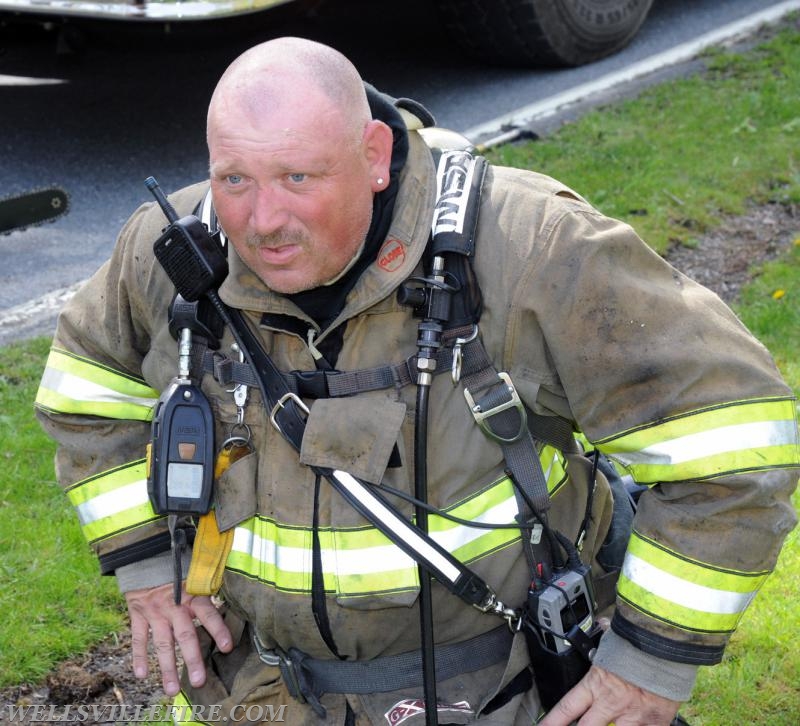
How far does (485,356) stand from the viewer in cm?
219

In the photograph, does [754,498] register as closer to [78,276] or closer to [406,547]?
[406,547]

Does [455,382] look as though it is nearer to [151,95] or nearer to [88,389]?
[88,389]

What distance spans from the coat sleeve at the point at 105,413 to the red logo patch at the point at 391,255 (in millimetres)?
585

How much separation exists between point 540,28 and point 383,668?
458 centimetres

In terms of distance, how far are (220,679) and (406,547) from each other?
2.27 feet

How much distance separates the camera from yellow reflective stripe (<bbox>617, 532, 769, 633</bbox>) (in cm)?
215

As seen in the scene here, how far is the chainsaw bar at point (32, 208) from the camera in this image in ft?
15.9

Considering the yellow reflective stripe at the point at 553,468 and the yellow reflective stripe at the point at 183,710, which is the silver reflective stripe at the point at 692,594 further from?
the yellow reflective stripe at the point at 183,710

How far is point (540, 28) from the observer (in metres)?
6.23

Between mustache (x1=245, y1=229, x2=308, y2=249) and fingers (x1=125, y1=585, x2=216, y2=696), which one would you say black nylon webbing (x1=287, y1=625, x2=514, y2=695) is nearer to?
fingers (x1=125, y1=585, x2=216, y2=696)

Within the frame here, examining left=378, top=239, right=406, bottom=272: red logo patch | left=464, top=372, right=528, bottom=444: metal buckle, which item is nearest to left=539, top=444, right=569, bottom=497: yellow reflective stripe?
left=464, top=372, right=528, bottom=444: metal buckle

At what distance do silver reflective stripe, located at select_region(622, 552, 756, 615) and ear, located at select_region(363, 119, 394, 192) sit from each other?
0.88 meters

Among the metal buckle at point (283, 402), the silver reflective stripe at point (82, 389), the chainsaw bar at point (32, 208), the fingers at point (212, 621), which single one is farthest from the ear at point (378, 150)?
the chainsaw bar at point (32, 208)

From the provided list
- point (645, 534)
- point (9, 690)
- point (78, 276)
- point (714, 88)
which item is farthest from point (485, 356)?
point (714, 88)
